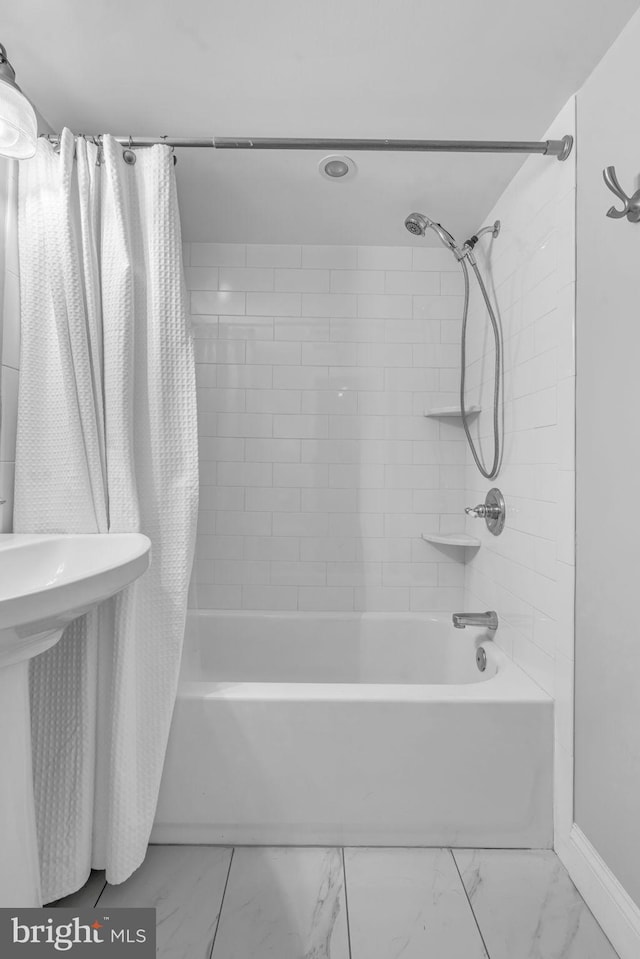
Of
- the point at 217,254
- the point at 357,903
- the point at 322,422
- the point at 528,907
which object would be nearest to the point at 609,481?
the point at 528,907

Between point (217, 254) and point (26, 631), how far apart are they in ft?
6.30

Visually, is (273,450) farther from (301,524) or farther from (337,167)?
(337,167)

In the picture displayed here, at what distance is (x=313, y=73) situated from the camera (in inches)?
53.1

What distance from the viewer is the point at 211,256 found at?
2.33 metres

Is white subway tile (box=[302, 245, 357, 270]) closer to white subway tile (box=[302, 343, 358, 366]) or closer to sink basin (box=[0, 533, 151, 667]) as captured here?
white subway tile (box=[302, 343, 358, 366])

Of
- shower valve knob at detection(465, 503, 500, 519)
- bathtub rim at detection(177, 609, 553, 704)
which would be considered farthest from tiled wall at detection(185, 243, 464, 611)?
bathtub rim at detection(177, 609, 553, 704)

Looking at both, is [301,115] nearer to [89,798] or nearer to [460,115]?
[460,115]

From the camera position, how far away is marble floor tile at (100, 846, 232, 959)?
3.97ft

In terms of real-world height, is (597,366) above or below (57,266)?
below

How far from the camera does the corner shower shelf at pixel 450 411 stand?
2.09 meters

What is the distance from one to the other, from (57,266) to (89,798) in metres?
1.37

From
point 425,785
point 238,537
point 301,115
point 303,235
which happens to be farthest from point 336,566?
point 301,115

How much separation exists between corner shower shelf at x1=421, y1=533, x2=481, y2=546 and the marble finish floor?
99cm

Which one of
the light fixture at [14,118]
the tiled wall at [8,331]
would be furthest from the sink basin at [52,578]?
the light fixture at [14,118]
